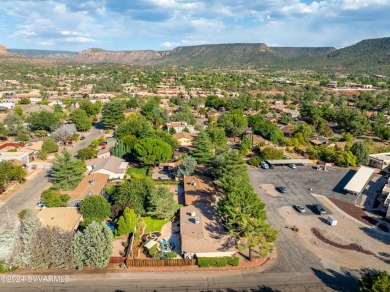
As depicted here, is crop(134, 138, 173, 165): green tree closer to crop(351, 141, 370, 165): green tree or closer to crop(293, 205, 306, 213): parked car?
crop(293, 205, 306, 213): parked car

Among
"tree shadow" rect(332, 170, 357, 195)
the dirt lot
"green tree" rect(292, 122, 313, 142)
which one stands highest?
"green tree" rect(292, 122, 313, 142)

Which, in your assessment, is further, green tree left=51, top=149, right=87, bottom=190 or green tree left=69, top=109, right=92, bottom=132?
green tree left=69, top=109, right=92, bottom=132

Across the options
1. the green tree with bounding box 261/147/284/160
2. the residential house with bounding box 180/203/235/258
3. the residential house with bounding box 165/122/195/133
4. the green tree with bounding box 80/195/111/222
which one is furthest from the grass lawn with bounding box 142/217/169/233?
the residential house with bounding box 165/122/195/133

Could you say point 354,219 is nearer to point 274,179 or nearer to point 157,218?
point 274,179

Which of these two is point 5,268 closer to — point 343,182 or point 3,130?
point 343,182

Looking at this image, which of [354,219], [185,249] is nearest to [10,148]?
[185,249]

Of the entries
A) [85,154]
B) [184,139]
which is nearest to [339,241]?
[184,139]

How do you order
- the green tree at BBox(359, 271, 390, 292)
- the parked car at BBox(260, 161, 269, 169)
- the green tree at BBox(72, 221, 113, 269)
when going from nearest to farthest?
the green tree at BBox(359, 271, 390, 292)
the green tree at BBox(72, 221, 113, 269)
the parked car at BBox(260, 161, 269, 169)

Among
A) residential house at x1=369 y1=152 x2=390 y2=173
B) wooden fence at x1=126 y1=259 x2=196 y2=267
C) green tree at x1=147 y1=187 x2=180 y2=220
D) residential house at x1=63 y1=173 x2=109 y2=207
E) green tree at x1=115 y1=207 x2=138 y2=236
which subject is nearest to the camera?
wooden fence at x1=126 y1=259 x2=196 y2=267
